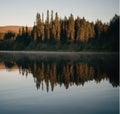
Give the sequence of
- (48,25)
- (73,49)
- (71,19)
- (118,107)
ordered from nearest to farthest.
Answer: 1. (118,107)
2. (73,49)
3. (71,19)
4. (48,25)

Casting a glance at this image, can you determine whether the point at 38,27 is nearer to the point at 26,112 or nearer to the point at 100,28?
the point at 100,28

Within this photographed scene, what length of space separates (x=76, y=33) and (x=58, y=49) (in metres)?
14.7

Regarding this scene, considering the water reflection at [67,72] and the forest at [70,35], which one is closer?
the water reflection at [67,72]

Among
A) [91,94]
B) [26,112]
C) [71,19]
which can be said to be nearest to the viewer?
[26,112]

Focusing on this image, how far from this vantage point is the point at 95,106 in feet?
48.8

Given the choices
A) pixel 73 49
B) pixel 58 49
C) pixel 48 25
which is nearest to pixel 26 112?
pixel 73 49

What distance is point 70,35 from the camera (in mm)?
145750

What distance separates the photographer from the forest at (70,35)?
123 metres

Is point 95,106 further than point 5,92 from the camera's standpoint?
No

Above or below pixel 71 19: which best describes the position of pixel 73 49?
below

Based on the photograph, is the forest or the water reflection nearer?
the water reflection

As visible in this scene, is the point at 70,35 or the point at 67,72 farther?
the point at 70,35

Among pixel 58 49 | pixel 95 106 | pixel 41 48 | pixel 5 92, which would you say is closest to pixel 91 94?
pixel 95 106

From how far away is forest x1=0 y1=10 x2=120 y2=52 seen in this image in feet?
403
